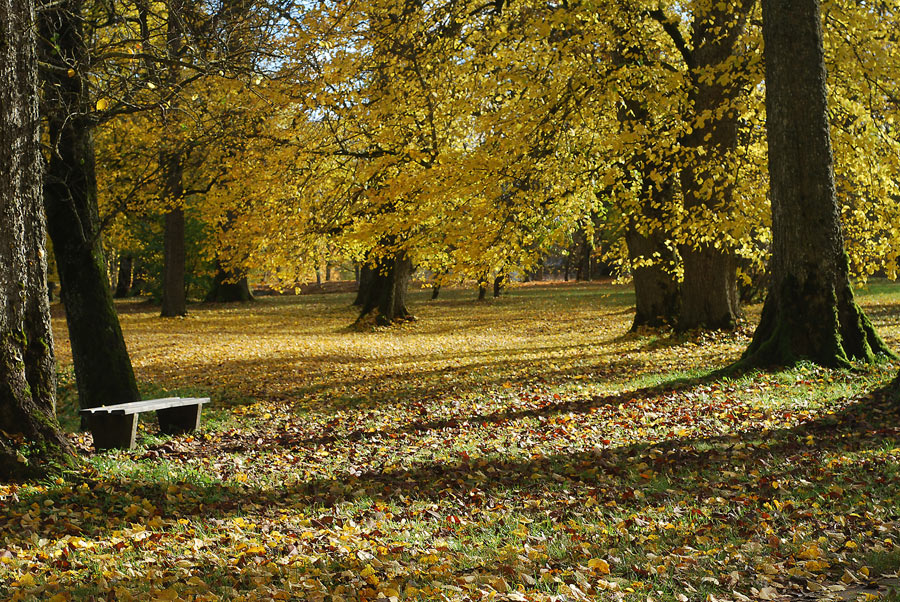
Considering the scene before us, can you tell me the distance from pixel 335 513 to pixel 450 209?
33.4 feet

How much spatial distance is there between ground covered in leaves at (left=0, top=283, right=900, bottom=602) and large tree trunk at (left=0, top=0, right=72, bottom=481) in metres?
0.33

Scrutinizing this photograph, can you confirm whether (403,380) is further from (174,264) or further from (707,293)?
A: (174,264)

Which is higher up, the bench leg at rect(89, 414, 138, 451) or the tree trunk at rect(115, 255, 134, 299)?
the tree trunk at rect(115, 255, 134, 299)

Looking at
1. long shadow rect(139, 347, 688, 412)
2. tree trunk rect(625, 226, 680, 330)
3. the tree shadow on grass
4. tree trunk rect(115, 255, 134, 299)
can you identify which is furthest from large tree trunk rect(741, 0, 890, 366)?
tree trunk rect(115, 255, 134, 299)

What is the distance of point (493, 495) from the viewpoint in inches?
228

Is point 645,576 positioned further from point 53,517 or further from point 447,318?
point 447,318

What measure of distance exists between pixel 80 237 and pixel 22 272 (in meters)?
2.60

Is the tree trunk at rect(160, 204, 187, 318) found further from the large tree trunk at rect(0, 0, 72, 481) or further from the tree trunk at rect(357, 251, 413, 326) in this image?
the large tree trunk at rect(0, 0, 72, 481)

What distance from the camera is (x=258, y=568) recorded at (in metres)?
4.23

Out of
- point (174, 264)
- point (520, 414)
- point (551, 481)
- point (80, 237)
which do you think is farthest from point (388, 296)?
point (551, 481)

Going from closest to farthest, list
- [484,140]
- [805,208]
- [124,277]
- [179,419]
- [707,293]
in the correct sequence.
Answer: [179,419] → [805,208] → [484,140] → [707,293] → [124,277]

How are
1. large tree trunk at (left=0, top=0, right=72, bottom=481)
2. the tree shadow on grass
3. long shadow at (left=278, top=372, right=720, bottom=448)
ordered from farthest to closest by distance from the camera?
long shadow at (left=278, top=372, right=720, bottom=448) < large tree trunk at (left=0, top=0, right=72, bottom=481) < the tree shadow on grass

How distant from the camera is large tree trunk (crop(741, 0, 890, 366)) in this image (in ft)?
29.4

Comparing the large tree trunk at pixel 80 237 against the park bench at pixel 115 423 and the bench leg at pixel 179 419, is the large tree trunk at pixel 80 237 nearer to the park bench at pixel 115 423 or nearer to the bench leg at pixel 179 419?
the bench leg at pixel 179 419
